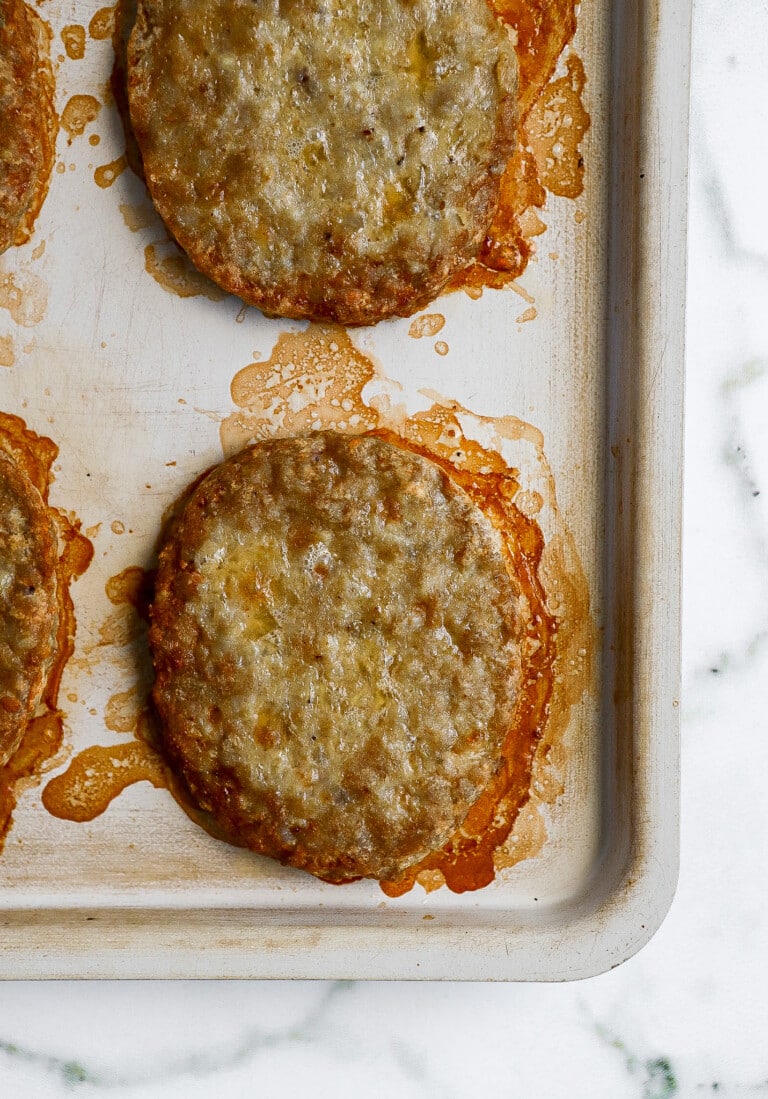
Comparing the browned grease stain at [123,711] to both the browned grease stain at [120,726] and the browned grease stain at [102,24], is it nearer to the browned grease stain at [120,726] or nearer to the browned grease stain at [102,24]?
the browned grease stain at [120,726]

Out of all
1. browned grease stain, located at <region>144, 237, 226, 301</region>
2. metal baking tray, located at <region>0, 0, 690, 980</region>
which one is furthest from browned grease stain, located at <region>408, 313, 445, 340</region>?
browned grease stain, located at <region>144, 237, 226, 301</region>

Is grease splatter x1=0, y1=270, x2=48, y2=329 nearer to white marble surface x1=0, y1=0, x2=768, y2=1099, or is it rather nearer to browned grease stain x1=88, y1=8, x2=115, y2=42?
browned grease stain x1=88, y1=8, x2=115, y2=42

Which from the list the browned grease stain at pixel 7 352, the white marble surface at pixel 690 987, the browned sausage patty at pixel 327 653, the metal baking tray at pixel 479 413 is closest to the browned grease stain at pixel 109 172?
the metal baking tray at pixel 479 413

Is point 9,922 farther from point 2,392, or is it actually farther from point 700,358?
point 700,358

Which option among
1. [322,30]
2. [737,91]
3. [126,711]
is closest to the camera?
[322,30]

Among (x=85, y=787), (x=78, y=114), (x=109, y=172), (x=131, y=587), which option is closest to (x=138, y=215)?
(x=109, y=172)

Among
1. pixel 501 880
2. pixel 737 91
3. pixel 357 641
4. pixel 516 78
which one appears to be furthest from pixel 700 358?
pixel 501 880
